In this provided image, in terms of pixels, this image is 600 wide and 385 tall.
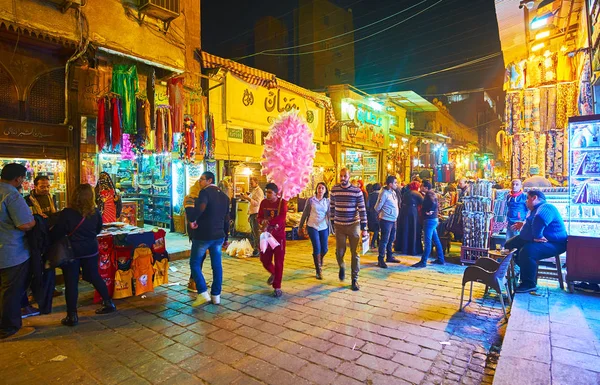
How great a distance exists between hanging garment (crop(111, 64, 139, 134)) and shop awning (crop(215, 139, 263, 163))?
3.47 m

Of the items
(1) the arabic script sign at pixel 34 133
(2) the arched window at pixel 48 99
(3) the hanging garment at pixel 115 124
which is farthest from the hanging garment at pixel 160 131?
(2) the arched window at pixel 48 99

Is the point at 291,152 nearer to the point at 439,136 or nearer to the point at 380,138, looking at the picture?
the point at 380,138

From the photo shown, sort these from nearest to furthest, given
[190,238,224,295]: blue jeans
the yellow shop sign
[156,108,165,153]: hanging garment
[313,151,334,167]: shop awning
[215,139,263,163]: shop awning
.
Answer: [190,238,224,295]: blue jeans
[156,108,165,153]: hanging garment
[215,139,263,163]: shop awning
the yellow shop sign
[313,151,334,167]: shop awning

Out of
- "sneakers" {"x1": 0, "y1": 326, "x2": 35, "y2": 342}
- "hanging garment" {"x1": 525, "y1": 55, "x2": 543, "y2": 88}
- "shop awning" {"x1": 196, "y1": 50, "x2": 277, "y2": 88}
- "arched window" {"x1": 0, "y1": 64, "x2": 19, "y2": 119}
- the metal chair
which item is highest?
"shop awning" {"x1": 196, "y1": 50, "x2": 277, "y2": 88}

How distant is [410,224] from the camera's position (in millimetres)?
9055

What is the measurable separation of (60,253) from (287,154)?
3802mm

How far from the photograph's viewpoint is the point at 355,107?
776 inches

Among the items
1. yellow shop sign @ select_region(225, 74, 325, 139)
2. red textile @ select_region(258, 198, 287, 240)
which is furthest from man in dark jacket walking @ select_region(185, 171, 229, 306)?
yellow shop sign @ select_region(225, 74, 325, 139)

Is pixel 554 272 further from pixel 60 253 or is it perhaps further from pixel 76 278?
pixel 60 253

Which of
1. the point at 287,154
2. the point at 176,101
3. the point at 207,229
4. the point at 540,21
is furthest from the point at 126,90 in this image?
the point at 540,21

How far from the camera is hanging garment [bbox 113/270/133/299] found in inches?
211

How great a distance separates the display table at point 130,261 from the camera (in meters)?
5.36

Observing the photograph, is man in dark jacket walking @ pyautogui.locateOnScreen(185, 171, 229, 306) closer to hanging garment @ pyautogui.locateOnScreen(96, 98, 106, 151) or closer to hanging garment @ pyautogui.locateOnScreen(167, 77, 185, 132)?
hanging garment @ pyautogui.locateOnScreen(96, 98, 106, 151)

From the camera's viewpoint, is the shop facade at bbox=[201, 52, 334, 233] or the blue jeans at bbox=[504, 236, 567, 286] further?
the shop facade at bbox=[201, 52, 334, 233]
